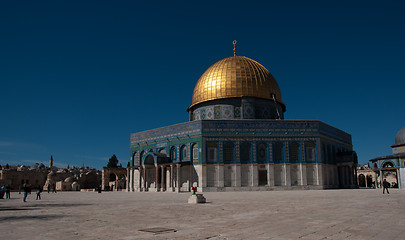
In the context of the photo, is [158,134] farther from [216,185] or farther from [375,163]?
[375,163]

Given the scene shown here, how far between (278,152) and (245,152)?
3.62 m

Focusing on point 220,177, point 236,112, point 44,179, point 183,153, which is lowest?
point 44,179

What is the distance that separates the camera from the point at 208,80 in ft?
139

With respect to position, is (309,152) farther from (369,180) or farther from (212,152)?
(369,180)

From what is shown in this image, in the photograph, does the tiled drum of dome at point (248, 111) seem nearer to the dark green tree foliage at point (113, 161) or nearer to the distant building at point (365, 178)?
the distant building at point (365, 178)

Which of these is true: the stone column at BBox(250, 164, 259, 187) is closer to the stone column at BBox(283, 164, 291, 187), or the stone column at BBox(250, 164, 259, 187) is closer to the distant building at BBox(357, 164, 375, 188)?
the stone column at BBox(283, 164, 291, 187)

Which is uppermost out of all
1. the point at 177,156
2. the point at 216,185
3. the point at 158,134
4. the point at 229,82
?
the point at 229,82

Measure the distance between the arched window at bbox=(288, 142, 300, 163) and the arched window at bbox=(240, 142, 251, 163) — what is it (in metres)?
4.59

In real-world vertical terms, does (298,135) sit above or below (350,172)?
Answer: above

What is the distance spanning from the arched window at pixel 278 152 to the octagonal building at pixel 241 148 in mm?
84

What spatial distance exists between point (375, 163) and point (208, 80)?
24.5m

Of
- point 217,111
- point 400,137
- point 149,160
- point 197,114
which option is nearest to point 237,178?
point 217,111

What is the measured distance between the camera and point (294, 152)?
3628 cm

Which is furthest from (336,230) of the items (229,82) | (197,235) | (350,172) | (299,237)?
(350,172)
